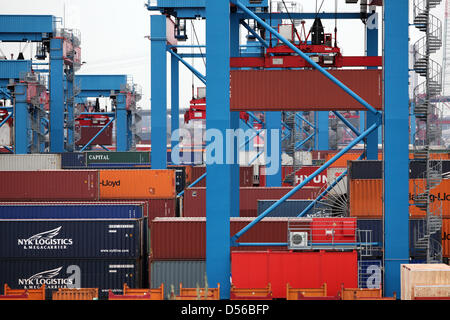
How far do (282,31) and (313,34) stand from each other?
5.23 ft

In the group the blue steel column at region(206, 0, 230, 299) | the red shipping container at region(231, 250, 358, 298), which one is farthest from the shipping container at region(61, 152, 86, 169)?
the red shipping container at region(231, 250, 358, 298)

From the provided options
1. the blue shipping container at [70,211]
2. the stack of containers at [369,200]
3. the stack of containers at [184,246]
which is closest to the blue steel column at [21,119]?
the blue shipping container at [70,211]

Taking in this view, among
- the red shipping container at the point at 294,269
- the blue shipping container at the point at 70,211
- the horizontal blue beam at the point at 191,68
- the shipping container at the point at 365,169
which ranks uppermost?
the horizontal blue beam at the point at 191,68

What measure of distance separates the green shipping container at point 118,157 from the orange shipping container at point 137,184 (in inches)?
916

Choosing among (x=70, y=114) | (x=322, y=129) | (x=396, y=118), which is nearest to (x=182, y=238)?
(x=396, y=118)

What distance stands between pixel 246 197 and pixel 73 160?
2502 centimetres

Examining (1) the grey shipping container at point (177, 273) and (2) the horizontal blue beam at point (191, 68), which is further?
(2) the horizontal blue beam at point (191, 68)

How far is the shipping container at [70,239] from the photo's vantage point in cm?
2475

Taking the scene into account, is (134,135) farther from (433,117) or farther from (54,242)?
(433,117)

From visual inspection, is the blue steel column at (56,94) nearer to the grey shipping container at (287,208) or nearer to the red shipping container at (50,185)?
the red shipping container at (50,185)

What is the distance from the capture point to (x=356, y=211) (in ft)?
78.4

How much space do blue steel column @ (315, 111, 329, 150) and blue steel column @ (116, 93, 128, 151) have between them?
79.3 ft

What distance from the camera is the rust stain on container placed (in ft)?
66.8

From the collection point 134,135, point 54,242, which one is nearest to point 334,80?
point 54,242
